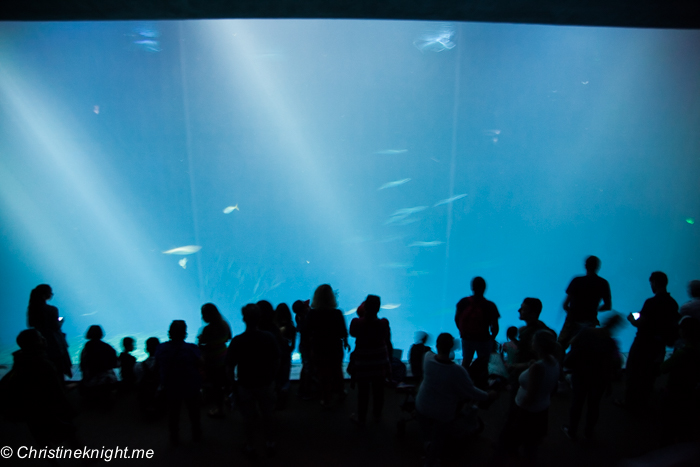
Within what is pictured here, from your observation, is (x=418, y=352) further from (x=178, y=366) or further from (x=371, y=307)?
(x=178, y=366)

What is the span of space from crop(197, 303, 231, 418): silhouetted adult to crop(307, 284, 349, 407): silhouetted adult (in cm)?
75

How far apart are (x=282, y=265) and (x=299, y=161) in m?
6.47

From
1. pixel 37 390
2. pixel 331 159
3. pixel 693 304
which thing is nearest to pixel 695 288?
pixel 693 304

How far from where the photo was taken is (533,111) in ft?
51.7

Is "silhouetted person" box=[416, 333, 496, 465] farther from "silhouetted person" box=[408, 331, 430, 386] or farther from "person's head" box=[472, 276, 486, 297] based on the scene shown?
"silhouetted person" box=[408, 331, 430, 386]

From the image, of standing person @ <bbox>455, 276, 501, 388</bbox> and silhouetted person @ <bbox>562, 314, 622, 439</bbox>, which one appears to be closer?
silhouetted person @ <bbox>562, 314, 622, 439</bbox>

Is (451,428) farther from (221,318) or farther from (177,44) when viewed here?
(177,44)

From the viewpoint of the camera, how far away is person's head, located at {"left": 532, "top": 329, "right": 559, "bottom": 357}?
6.63 feet

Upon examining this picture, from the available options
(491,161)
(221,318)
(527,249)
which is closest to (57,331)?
(221,318)

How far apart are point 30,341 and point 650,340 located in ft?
15.5

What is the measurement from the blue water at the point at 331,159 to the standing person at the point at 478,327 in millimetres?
5764

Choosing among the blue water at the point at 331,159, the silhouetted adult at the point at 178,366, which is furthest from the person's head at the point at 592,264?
the blue water at the point at 331,159

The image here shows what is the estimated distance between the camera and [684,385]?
A: 233 centimetres

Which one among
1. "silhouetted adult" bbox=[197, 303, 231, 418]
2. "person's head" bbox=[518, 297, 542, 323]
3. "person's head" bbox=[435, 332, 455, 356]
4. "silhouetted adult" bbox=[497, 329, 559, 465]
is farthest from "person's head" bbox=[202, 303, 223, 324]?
"person's head" bbox=[518, 297, 542, 323]
